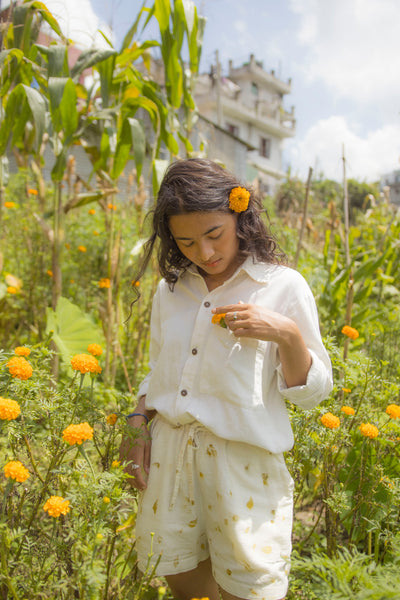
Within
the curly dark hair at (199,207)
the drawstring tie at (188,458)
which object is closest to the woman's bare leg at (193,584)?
the drawstring tie at (188,458)

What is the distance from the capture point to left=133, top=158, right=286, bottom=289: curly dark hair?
1051mm

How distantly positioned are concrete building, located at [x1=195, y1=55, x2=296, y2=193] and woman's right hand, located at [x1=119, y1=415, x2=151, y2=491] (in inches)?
926

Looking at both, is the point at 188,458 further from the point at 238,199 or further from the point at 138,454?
the point at 238,199

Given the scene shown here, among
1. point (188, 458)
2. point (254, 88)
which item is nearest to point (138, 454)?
point (188, 458)

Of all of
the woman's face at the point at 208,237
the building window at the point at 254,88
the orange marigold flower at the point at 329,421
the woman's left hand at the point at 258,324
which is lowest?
the orange marigold flower at the point at 329,421

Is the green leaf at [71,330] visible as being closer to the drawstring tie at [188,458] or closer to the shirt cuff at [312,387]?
the drawstring tie at [188,458]

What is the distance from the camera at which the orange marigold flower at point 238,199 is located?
1067mm

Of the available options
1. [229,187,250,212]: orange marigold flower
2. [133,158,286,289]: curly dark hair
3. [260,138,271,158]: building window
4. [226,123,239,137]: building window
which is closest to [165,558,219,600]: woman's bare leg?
[133,158,286,289]: curly dark hair

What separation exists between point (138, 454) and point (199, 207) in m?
0.64

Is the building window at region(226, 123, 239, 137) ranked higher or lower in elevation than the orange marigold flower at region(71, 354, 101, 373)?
higher

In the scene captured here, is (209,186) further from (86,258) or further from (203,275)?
(86,258)

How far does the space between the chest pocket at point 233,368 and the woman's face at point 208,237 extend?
0.17 m

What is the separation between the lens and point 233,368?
3.38 ft

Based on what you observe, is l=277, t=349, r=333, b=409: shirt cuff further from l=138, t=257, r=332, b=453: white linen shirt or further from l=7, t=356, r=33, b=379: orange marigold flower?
l=7, t=356, r=33, b=379: orange marigold flower
